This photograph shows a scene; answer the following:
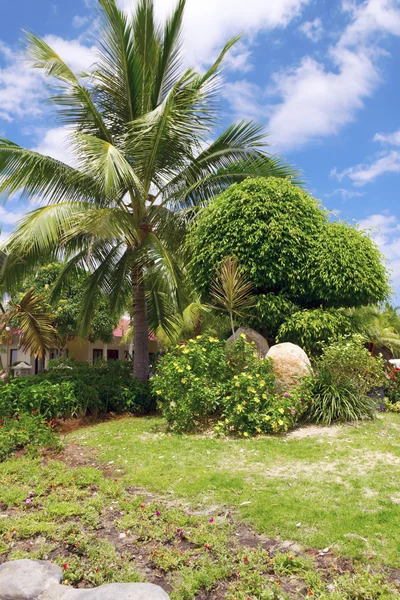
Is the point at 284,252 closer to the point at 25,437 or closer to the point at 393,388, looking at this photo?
the point at 393,388

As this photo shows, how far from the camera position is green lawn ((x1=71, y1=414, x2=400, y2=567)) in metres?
4.75

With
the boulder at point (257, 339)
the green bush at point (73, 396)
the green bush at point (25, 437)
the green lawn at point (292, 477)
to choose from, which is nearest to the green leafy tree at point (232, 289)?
the boulder at point (257, 339)

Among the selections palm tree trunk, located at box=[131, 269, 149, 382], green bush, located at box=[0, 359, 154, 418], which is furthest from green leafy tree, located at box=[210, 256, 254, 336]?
green bush, located at box=[0, 359, 154, 418]

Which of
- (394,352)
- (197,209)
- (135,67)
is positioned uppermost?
(135,67)

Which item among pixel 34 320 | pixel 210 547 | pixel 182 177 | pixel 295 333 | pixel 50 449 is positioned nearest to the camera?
pixel 210 547

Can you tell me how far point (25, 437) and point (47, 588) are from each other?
4.73 meters

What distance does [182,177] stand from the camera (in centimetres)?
1331

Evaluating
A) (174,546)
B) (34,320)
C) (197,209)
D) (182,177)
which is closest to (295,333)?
(197,209)

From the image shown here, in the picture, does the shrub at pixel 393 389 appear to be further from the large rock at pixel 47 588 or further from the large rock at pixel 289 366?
the large rock at pixel 47 588

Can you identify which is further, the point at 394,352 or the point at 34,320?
the point at 394,352

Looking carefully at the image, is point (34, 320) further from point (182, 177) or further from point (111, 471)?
point (111, 471)

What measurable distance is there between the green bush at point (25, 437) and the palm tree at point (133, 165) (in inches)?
163

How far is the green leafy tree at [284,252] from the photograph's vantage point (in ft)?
37.4

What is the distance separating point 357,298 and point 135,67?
7.78 meters
